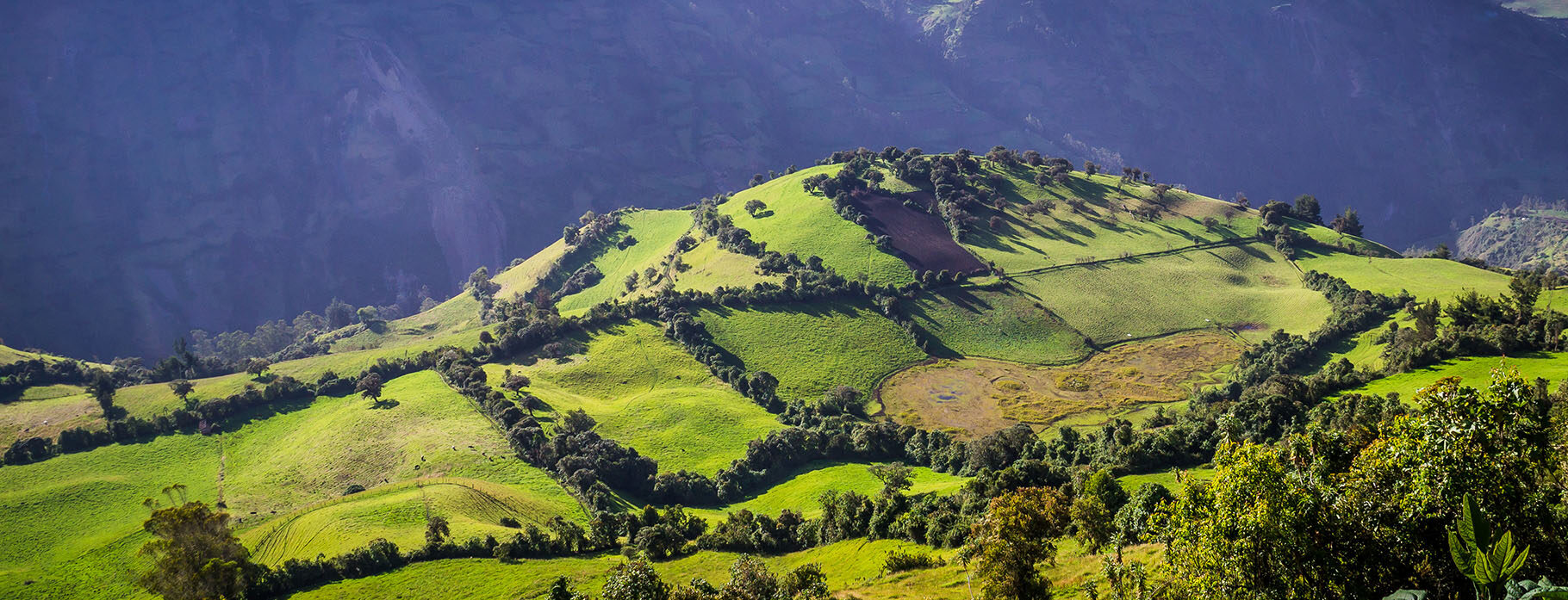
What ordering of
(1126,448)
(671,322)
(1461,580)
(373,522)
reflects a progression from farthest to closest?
(671,322) < (373,522) < (1126,448) < (1461,580)

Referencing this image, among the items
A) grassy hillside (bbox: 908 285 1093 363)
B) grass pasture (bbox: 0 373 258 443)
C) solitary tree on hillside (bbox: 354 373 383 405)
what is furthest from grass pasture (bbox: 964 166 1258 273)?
grass pasture (bbox: 0 373 258 443)

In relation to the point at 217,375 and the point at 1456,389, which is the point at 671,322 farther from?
the point at 1456,389

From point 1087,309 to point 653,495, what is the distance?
9290 centimetres

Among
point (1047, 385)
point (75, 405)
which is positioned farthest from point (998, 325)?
point (75, 405)

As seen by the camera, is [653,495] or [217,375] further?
[217,375]

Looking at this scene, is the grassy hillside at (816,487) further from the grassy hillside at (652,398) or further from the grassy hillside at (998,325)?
the grassy hillside at (998,325)

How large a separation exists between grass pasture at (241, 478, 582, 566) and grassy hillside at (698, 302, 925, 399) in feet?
167

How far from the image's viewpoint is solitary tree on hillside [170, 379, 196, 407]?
474 ft

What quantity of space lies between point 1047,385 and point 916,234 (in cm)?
6061

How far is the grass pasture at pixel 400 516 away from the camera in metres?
92.4

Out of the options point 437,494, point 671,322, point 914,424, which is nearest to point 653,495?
point 437,494

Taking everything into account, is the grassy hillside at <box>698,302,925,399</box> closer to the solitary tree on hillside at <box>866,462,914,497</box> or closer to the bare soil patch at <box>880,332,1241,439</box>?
the bare soil patch at <box>880,332,1241,439</box>

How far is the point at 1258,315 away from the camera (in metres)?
149

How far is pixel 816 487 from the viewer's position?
10594 centimetres
